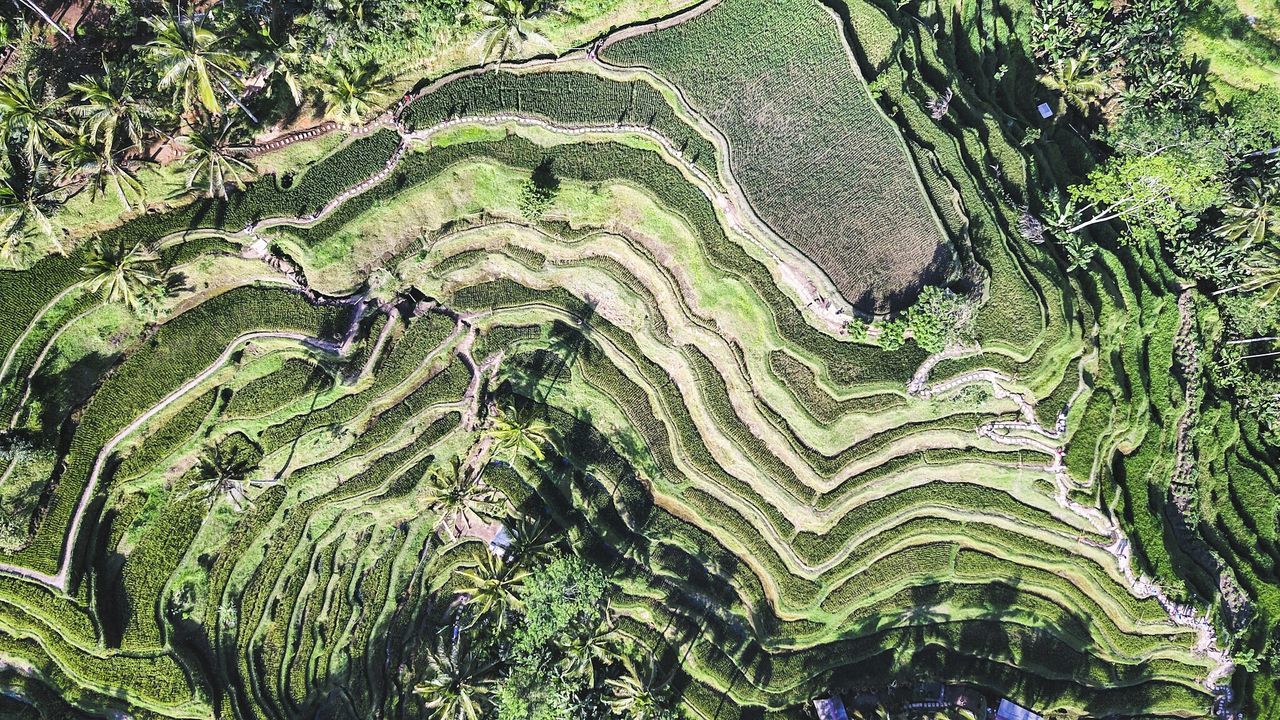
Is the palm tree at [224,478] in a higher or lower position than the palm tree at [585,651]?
higher

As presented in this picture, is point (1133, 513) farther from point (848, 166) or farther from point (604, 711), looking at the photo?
point (604, 711)

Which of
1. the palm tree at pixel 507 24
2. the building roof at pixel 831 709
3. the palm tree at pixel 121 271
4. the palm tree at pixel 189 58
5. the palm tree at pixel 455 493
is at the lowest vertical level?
the building roof at pixel 831 709

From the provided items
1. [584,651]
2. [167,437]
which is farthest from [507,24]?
[584,651]

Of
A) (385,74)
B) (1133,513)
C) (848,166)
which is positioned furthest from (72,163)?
(1133,513)

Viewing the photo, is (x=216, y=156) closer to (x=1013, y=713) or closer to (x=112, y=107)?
(x=112, y=107)

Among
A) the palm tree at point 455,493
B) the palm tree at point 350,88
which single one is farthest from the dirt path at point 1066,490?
the palm tree at point 350,88

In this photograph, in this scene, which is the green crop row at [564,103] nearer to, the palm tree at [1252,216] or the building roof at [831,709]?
the palm tree at [1252,216]
